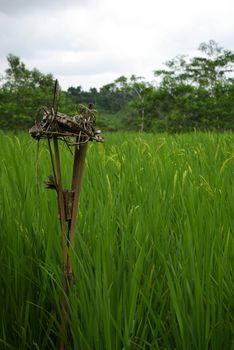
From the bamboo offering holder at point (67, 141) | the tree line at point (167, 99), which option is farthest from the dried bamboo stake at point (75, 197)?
the tree line at point (167, 99)

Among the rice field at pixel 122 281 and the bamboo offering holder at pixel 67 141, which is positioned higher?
the bamboo offering holder at pixel 67 141

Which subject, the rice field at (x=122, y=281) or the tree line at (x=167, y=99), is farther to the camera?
the tree line at (x=167, y=99)

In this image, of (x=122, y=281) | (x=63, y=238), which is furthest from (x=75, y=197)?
(x=122, y=281)

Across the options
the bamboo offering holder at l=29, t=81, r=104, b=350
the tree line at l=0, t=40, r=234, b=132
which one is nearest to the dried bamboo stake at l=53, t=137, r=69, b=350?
the bamboo offering holder at l=29, t=81, r=104, b=350

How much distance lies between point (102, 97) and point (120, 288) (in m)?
39.9

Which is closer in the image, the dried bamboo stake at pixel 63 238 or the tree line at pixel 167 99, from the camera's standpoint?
the dried bamboo stake at pixel 63 238

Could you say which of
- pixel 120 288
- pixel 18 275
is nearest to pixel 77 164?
pixel 120 288

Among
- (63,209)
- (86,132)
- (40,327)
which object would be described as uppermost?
(86,132)

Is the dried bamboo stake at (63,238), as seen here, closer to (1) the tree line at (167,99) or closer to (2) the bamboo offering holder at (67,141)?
(2) the bamboo offering holder at (67,141)

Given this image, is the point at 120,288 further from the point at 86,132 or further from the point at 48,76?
the point at 48,76

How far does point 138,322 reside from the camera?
83 cm

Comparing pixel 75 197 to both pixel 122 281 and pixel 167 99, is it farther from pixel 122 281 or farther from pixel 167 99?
pixel 167 99

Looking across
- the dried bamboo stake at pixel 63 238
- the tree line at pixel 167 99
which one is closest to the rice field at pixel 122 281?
the dried bamboo stake at pixel 63 238

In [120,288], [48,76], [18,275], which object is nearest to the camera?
[120,288]
